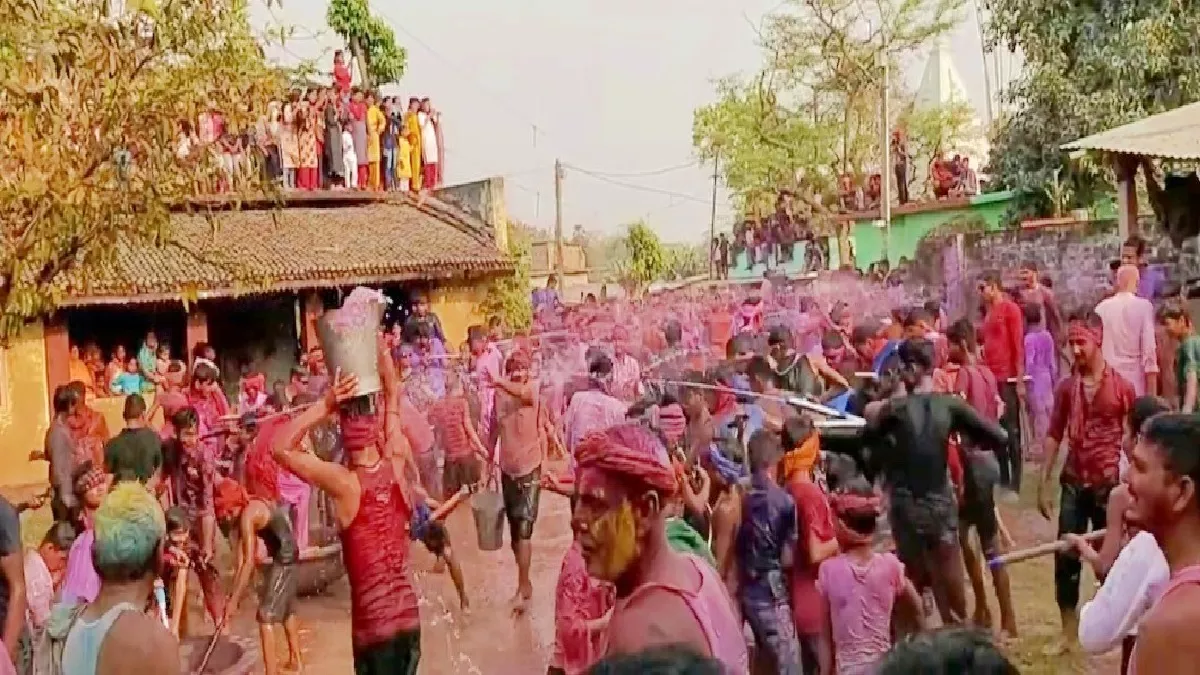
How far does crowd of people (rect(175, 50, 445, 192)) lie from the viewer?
874 inches

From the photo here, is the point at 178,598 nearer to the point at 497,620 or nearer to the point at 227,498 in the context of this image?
the point at 227,498

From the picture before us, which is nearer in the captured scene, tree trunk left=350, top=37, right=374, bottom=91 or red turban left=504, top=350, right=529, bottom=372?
red turban left=504, top=350, right=529, bottom=372

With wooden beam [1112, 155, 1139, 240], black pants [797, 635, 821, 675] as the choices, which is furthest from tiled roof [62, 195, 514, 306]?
black pants [797, 635, 821, 675]

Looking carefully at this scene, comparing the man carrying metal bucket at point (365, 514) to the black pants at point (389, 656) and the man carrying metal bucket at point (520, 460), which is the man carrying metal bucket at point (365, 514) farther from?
the man carrying metal bucket at point (520, 460)

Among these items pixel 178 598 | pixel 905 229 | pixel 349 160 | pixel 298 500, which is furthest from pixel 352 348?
pixel 905 229

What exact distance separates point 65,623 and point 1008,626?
5269mm

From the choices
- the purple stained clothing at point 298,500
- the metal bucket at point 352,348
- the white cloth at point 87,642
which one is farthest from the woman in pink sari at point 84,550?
the purple stained clothing at point 298,500

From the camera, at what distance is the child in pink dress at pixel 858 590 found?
534 cm

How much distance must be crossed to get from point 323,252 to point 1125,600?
1825 centimetres

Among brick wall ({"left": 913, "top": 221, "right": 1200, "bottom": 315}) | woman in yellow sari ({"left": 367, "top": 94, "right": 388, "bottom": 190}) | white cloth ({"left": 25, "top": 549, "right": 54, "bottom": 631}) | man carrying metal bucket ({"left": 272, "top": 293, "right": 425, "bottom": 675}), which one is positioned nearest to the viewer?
man carrying metal bucket ({"left": 272, "top": 293, "right": 425, "bottom": 675})

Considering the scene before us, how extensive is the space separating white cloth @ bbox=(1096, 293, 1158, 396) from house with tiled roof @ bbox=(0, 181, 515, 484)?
10.2 m

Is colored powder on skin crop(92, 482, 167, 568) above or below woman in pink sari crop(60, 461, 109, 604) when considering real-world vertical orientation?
above

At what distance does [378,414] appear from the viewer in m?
5.92

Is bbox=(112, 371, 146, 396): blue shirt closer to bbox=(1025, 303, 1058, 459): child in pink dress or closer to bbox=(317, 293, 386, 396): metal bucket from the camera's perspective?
bbox=(1025, 303, 1058, 459): child in pink dress
